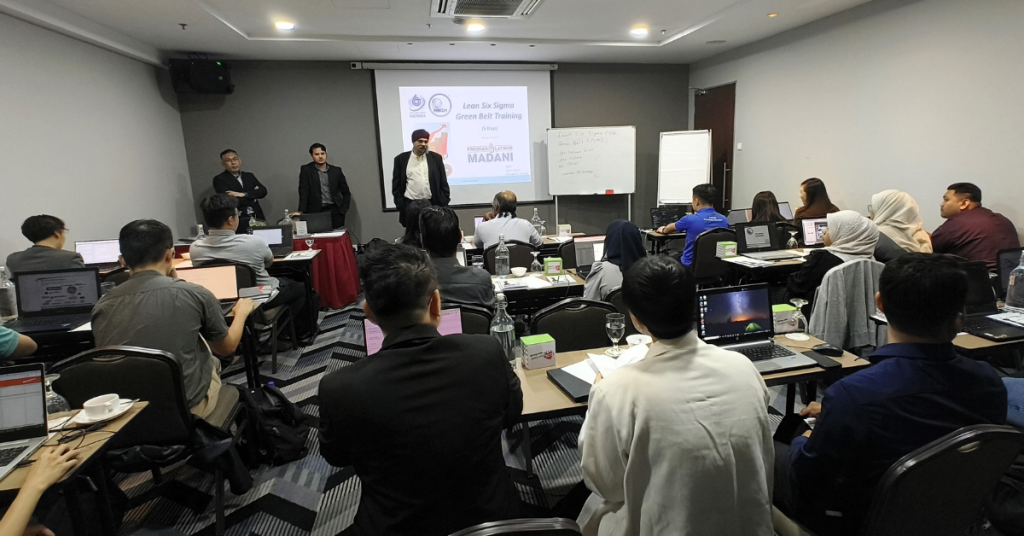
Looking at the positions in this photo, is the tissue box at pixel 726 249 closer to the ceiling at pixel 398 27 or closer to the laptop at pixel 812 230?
the laptop at pixel 812 230

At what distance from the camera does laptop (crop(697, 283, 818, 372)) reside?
6.56ft

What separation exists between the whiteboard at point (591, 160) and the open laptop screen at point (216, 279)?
5281 mm

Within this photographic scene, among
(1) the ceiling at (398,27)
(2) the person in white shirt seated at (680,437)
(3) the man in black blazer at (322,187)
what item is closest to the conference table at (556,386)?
(2) the person in white shirt seated at (680,437)

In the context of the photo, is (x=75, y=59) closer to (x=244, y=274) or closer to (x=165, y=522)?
(x=244, y=274)

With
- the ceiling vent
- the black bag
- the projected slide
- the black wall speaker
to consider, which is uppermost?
the ceiling vent

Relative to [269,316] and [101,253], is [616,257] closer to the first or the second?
[269,316]

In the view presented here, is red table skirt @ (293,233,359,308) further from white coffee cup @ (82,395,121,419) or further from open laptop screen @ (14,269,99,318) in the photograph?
white coffee cup @ (82,395,121,419)

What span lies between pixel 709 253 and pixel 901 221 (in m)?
1.36

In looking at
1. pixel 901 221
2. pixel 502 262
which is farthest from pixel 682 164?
pixel 502 262

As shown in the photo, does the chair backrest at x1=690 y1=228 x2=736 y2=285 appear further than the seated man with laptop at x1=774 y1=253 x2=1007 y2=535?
Yes

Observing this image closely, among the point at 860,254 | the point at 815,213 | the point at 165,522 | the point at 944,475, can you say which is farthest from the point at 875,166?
the point at 165,522

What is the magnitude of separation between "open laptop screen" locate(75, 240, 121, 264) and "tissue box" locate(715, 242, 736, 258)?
5204 millimetres

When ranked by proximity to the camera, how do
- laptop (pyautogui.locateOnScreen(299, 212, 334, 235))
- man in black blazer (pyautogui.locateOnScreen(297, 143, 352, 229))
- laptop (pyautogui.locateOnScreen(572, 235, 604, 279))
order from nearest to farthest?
laptop (pyautogui.locateOnScreen(572, 235, 604, 279)) → laptop (pyautogui.locateOnScreen(299, 212, 334, 235)) → man in black blazer (pyautogui.locateOnScreen(297, 143, 352, 229))

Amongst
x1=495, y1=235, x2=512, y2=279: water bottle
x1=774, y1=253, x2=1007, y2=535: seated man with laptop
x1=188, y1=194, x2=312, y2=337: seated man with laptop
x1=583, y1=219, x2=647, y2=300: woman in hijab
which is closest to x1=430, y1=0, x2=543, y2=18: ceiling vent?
x1=495, y1=235, x2=512, y2=279: water bottle
